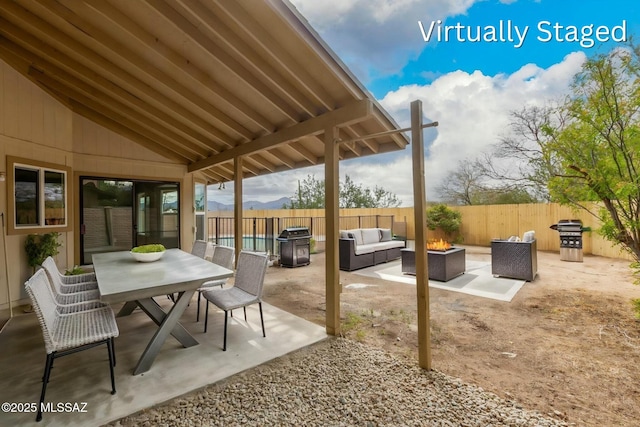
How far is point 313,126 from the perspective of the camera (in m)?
3.27

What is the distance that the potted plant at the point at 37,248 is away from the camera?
3.96 meters

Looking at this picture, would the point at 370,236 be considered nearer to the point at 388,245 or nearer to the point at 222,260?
the point at 388,245

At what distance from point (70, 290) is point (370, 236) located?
6.28 meters

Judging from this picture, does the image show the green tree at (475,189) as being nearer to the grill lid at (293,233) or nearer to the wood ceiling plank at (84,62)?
the grill lid at (293,233)

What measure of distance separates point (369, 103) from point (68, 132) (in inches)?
205

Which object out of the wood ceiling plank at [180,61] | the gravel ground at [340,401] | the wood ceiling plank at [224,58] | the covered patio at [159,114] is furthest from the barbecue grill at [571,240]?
the wood ceiling plank at [180,61]

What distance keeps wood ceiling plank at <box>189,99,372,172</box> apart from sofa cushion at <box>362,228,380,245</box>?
424 centimetres

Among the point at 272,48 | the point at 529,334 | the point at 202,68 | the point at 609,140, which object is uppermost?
the point at 202,68

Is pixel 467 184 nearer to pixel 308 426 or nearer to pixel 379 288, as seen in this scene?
pixel 379 288

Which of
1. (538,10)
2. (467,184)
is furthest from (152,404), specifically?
(467,184)

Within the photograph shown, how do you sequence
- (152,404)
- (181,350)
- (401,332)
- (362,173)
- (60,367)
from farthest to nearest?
(362,173) < (401,332) < (181,350) < (60,367) < (152,404)

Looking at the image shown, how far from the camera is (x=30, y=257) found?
13.0ft

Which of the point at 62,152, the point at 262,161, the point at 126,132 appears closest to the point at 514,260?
the point at 262,161

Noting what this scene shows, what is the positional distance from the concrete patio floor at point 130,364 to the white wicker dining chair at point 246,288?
0.21 m
